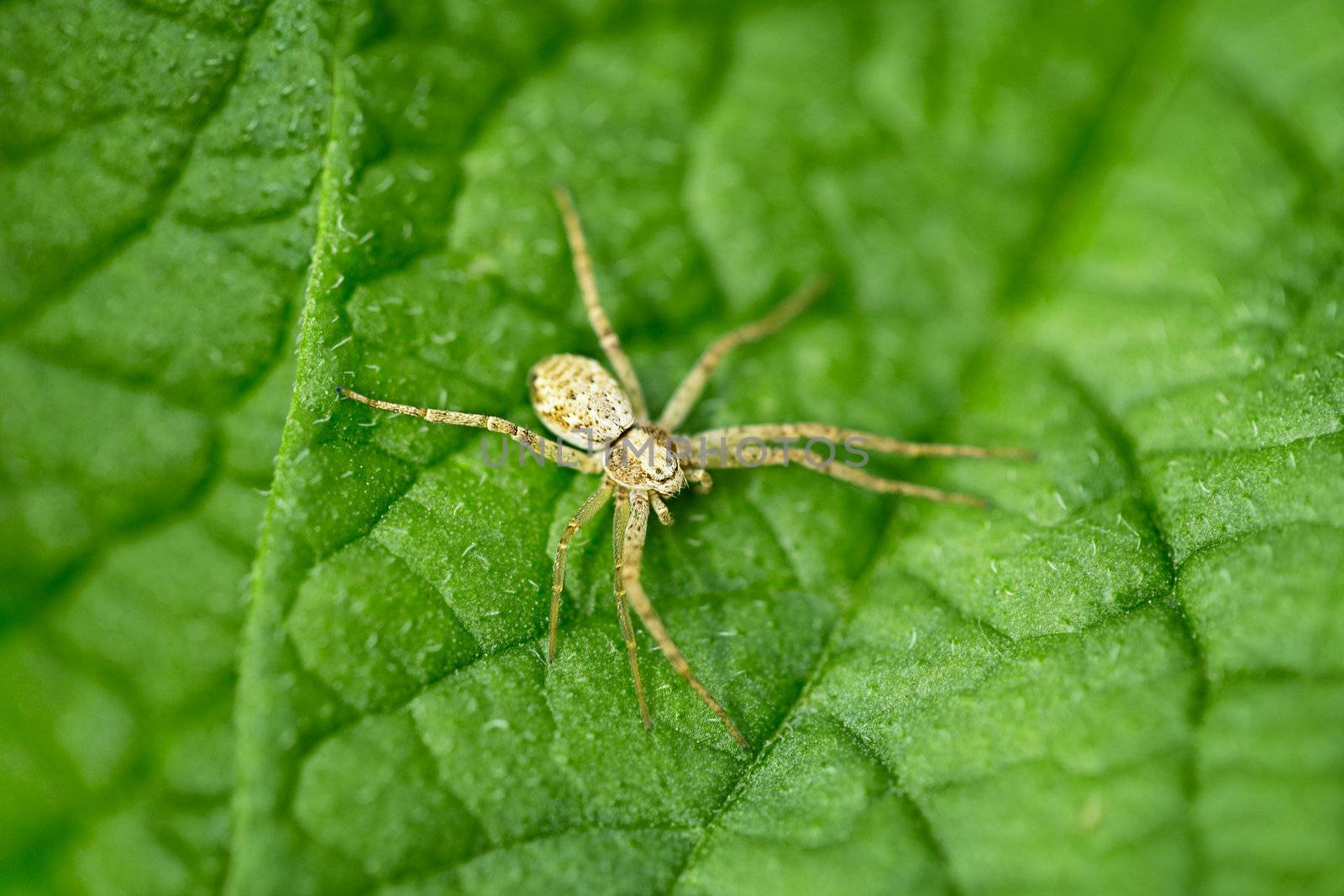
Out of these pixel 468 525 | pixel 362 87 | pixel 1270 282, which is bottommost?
pixel 468 525

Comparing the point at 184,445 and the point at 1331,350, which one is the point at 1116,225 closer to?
the point at 1331,350

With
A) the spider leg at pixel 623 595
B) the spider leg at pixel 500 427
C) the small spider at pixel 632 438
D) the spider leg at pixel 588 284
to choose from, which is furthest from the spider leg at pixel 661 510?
the spider leg at pixel 588 284

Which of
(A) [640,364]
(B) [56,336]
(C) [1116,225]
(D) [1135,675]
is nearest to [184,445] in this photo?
(B) [56,336]

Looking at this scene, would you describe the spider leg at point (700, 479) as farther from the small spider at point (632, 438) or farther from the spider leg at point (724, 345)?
the spider leg at point (724, 345)

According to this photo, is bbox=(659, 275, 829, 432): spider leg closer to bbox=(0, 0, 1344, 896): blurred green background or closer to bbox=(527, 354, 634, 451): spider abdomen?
bbox=(0, 0, 1344, 896): blurred green background

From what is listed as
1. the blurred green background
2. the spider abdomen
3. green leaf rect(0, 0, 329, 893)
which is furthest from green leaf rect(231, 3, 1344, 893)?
green leaf rect(0, 0, 329, 893)
